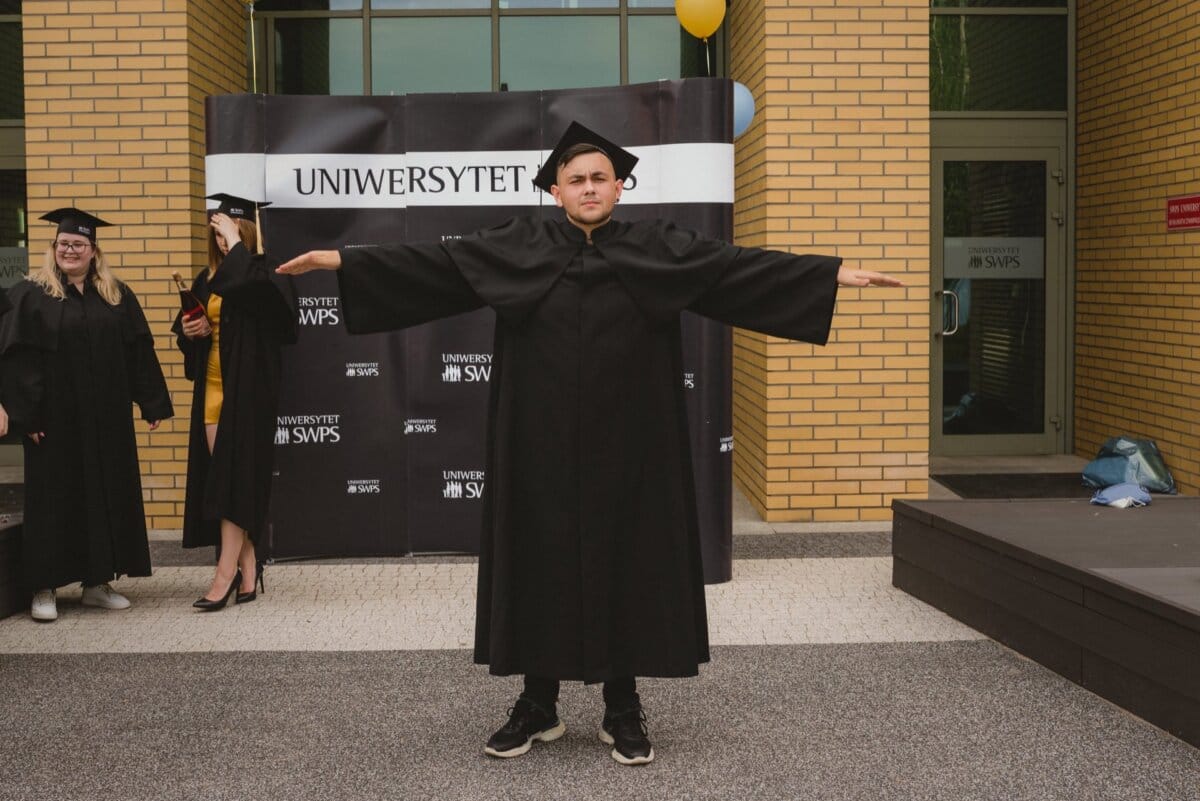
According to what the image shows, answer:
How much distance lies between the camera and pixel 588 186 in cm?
424

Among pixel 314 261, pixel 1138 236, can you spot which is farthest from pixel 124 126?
pixel 1138 236

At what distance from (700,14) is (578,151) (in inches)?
151

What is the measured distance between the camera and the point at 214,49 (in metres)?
8.47

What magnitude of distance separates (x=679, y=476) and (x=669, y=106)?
2.86 m

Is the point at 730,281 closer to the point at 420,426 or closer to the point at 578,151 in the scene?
the point at 578,151

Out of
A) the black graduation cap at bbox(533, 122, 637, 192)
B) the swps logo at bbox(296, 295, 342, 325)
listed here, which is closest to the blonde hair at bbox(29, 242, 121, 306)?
the swps logo at bbox(296, 295, 342, 325)

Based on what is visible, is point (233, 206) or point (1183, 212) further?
point (1183, 212)

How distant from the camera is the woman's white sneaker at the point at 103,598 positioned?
20.9ft

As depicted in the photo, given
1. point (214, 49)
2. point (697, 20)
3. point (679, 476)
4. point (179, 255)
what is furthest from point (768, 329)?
point (214, 49)

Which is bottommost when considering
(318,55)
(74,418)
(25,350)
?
(74,418)

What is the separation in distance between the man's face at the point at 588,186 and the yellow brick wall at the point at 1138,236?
605cm

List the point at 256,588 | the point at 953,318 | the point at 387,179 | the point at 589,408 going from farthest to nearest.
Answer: the point at 953,318
the point at 387,179
the point at 256,588
the point at 589,408

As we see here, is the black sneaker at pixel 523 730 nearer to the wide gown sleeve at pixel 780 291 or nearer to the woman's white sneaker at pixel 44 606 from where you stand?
the wide gown sleeve at pixel 780 291

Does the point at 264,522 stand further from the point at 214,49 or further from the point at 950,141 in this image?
the point at 950,141
